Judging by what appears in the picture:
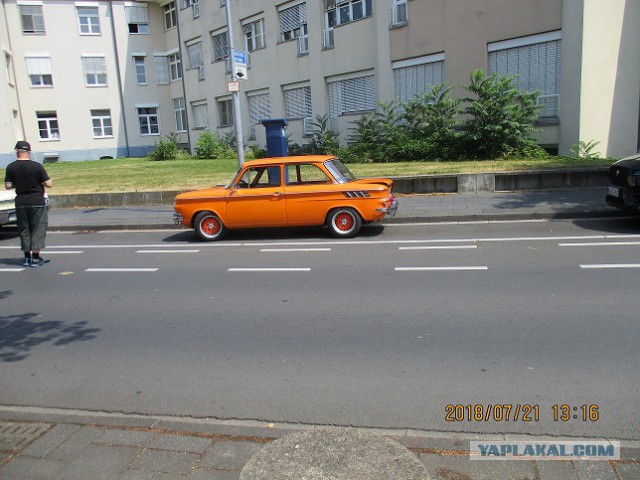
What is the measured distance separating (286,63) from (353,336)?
24348mm

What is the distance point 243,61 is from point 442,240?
7.35 metres

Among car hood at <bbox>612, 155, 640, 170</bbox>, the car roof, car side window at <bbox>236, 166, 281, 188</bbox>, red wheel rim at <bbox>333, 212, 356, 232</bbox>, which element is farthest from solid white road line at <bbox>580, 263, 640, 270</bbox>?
car side window at <bbox>236, 166, 281, 188</bbox>

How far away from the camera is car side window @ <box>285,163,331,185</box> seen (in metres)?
10.8

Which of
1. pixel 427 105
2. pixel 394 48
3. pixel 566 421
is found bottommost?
pixel 566 421

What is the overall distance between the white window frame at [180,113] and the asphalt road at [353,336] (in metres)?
31.1

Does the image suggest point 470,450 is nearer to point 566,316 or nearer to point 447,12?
point 566,316

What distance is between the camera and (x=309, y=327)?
5.69m

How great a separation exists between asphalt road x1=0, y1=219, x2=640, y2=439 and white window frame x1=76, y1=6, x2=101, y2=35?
35.0 meters

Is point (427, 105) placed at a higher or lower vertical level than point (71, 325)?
higher

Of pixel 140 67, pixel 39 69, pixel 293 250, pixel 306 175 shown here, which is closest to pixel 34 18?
pixel 39 69

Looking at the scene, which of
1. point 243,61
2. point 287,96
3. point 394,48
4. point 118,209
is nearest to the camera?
point 243,61

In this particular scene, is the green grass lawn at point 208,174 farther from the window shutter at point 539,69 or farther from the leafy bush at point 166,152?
the leafy bush at point 166,152

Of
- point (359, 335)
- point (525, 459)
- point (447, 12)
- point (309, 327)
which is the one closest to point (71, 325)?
point (309, 327)

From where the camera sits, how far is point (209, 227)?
37.6 feet
